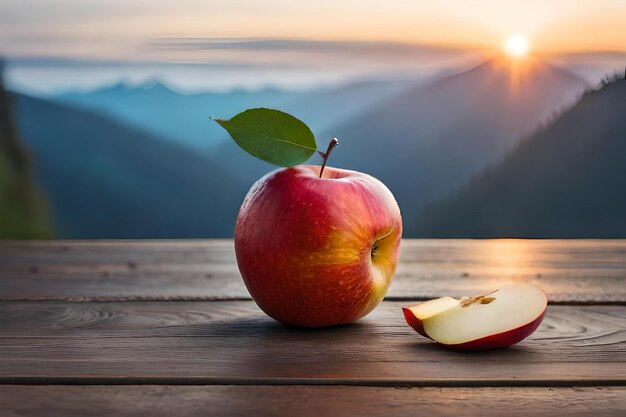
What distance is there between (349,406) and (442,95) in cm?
263

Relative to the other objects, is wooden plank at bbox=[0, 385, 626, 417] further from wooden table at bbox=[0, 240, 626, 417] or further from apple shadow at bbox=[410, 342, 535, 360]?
apple shadow at bbox=[410, 342, 535, 360]

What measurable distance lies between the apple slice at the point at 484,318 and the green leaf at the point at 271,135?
0.73 feet

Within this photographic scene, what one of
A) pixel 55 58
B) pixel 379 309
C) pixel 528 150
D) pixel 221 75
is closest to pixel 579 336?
pixel 379 309

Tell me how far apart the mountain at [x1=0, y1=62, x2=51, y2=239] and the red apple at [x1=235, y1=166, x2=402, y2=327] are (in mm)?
2386

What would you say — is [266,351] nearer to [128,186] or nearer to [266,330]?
[266,330]

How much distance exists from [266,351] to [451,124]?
246 centimetres

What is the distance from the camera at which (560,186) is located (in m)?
3.07

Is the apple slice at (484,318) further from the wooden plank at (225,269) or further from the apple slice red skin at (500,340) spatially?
the wooden plank at (225,269)

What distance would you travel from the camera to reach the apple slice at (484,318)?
2.55 feet

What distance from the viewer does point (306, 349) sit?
782 mm

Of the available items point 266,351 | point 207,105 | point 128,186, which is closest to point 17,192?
point 128,186

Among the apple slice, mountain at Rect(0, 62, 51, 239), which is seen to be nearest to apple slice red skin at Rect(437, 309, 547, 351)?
the apple slice

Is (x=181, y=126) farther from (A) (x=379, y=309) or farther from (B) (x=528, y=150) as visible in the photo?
(A) (x=379, y=309)

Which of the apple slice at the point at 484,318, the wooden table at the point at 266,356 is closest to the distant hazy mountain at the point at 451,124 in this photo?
the wooden table at the point at 266,356
